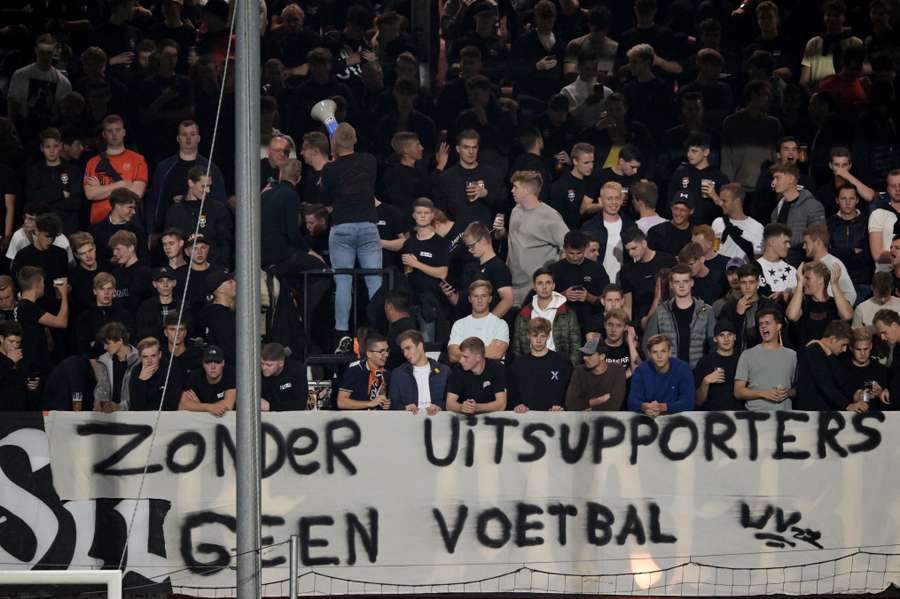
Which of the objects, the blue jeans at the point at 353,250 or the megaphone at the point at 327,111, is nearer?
the blue jeans at the point at 353,250

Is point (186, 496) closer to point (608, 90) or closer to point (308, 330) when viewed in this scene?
point (308, 330)

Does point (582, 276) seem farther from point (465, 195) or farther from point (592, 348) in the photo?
point (465, 195)

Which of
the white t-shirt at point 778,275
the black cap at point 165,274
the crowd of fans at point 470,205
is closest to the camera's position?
the crowd of fans at point 470,205

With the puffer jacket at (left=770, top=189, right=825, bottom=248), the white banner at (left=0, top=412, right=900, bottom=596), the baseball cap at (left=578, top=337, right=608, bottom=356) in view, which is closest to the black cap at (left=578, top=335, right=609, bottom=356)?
the baseball cap at (left=578, top=337, right=608, bottom=356)

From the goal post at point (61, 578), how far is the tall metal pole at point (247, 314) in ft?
2.56

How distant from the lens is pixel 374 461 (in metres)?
13.0

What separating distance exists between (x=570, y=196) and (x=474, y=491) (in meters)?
4.02

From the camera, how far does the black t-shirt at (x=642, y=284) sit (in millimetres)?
14789

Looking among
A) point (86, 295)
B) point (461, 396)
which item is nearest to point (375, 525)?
point (461, 396)

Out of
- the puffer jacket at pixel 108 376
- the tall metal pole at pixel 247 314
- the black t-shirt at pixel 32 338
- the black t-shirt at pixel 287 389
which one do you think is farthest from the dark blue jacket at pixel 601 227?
the tall metal pole at pixel 247 314

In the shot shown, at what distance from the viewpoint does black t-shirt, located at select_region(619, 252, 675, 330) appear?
582 inches

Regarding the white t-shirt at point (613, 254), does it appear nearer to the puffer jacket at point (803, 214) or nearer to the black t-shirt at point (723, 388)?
the puffer jacket at point (803, 214)

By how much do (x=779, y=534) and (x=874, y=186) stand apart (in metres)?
4.55

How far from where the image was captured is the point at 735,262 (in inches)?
594
